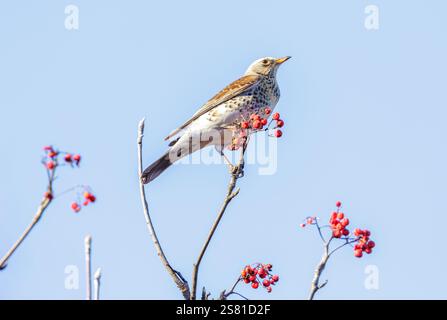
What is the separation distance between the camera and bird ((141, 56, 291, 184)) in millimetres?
6371

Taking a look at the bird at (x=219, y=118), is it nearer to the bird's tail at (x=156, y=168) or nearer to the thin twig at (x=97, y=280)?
the bird's tail at (x=156, y=168)

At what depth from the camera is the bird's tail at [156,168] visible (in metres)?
5.89

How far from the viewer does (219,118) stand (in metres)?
6.44

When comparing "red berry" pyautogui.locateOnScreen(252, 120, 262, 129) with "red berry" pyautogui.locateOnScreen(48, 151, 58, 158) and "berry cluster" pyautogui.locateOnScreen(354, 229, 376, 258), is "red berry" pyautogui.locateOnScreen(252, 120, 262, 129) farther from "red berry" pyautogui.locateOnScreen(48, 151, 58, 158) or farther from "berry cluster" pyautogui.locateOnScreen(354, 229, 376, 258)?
"red berry" pyautogui.locateOnScreen(48, 151, 58, 158)

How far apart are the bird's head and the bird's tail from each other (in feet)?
5.32

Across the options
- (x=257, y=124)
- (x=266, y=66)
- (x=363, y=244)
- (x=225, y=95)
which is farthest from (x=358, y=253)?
(x=266, y=66)

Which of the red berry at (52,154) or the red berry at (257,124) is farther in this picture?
the red berry at (257,124)

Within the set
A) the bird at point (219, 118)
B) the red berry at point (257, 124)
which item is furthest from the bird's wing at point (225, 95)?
the red berry at point (257, 124)

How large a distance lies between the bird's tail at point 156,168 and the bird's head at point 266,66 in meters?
1.62

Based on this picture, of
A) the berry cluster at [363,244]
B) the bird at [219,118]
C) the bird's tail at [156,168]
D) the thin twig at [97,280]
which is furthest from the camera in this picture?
the bird at [219,118]

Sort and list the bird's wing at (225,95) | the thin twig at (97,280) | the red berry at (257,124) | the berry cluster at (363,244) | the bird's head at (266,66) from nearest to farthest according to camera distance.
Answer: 1. the thin twig at (97,280)
2. the berry cluster at (363,244)
3. the red berry at (257,124)
4. the bird's wing at (225,95)
5. the bird's head at (266,66)
